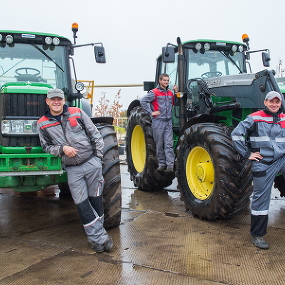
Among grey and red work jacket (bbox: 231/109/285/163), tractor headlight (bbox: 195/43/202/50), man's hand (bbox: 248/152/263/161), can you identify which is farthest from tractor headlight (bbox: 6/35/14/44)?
man's hand (bbox: 248/152/263/161)

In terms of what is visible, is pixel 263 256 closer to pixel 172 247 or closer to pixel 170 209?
pixel 172 247

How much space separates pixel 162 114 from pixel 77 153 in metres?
2.25

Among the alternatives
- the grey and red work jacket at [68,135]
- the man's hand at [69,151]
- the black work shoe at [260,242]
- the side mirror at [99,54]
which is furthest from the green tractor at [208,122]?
the man's hand at [69,151]

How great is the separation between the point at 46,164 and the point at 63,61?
6.44ft

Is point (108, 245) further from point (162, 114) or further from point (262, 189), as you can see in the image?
point (162, 114)

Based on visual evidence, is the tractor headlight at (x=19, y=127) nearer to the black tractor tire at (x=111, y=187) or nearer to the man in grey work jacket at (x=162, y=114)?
the black tractor tire at (x=111, y=187)

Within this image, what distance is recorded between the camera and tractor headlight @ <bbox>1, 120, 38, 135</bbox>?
12.6 ft

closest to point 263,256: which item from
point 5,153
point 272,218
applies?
point 272,218

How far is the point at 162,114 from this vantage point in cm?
538

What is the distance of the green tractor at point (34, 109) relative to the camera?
3.59 m

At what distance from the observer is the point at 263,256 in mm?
3266

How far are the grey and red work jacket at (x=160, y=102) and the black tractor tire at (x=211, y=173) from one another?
0.72 meters

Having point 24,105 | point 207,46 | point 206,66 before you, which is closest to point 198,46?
point 207,46

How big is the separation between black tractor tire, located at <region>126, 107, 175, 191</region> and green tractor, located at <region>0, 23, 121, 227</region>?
1.41m
